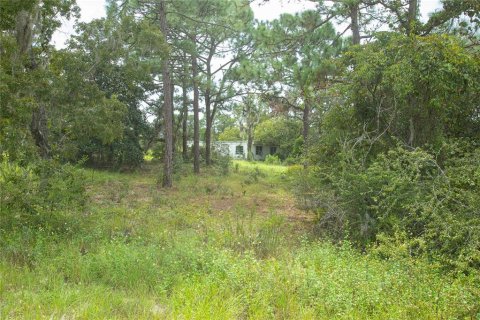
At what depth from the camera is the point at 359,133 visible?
8172 mm

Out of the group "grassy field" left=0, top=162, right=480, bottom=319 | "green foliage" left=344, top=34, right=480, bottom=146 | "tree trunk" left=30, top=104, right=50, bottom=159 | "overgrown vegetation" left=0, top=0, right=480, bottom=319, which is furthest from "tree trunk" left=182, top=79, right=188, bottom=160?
"grassy field" left=0, top=162, right=480, bottom=319

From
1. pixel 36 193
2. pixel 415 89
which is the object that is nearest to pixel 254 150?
pixel 415 89

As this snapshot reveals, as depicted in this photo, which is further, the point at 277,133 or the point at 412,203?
the point at 277,133

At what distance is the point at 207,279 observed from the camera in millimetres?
4242

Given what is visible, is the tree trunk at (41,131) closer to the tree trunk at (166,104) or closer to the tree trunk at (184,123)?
the tree trunk at (166,104)

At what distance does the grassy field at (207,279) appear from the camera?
3.61 metres

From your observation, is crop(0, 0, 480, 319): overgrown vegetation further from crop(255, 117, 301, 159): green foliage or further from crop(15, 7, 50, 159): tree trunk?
crop(255, 117, 301, 159): green foliage

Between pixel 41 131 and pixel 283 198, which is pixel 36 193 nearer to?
pixel 41 131

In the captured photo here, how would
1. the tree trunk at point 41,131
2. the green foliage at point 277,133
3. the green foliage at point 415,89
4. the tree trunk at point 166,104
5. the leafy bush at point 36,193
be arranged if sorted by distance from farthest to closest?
the green foliage at point 277,133, the tree trunk at point 166,104, the tree trunk at point 41,131, the green foliage at point 415,89, the leafy bush at point 36,193

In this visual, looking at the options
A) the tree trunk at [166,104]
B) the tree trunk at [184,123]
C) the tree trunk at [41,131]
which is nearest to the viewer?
the tree trunk at [41,131]

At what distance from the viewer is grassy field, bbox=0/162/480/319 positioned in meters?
3.61

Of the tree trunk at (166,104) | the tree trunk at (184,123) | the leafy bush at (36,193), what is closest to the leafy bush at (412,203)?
the leafy bush at (36,193)

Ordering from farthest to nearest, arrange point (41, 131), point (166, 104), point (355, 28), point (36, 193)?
point (166, 104) < point (355, 28) < point (41, 131) < point (36, 193)

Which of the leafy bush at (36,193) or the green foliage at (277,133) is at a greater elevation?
the green foliage at (277,133)
